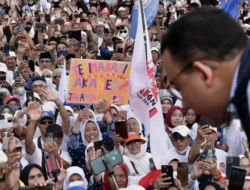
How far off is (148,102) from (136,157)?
57 centimetres

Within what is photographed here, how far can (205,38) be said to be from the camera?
1.47 metres

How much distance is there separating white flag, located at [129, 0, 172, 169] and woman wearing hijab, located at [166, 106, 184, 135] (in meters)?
0.49

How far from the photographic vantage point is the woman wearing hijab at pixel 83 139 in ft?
22.9

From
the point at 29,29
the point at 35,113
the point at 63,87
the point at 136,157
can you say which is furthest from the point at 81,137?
the point at 29,29

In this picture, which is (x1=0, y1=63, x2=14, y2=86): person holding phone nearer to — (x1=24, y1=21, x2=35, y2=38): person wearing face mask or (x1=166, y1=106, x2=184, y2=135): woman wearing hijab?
(x1=166, y1=106, x2=184, y2=135): woman wearing hijab

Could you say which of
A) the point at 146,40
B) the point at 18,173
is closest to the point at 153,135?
the point at 146,40

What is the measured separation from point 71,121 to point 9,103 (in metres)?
0.93

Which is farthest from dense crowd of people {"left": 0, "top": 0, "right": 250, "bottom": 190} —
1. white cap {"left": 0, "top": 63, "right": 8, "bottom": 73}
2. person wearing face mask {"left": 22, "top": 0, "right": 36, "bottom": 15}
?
person wearing face mask {"left": 22, "top": 0, "right": 36, "bottom": 15}

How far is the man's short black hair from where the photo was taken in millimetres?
1471

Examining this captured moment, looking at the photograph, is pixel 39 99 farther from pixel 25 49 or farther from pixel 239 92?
pixel 239 92

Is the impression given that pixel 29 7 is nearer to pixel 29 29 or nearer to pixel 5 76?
pixel 29 29

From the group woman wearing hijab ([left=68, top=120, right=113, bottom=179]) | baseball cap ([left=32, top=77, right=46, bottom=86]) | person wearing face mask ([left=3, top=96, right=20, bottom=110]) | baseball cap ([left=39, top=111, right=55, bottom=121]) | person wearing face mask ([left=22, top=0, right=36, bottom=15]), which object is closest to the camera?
woman wearing hijab ([left=68, top=120, right=113, bottom=179])

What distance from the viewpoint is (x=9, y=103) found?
8.27 m

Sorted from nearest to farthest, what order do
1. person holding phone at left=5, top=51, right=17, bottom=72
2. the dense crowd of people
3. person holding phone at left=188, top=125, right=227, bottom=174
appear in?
the dense crowd of people → person holding phone at left=188, top=125, right=227, bottom=174 → person holding phone at left=5, top=51, right=17, bottom=72
